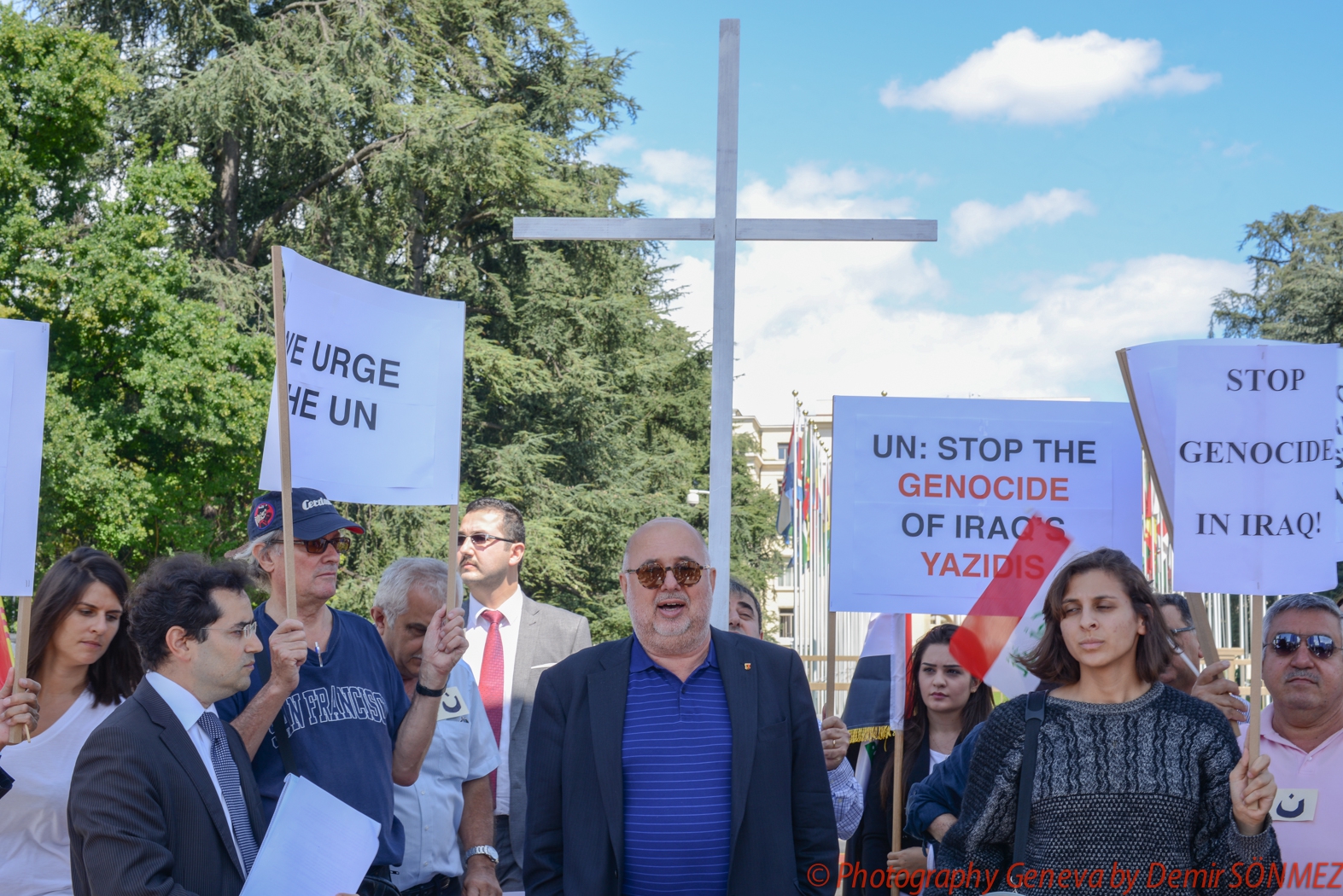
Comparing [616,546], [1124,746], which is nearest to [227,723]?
[1124,746]

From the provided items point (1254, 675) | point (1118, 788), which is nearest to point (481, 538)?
point (1118, 788)

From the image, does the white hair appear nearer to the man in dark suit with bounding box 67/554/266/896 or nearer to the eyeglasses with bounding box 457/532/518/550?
the eyeglasses with bounding box 457/532/518/550

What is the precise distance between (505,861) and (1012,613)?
2028mm

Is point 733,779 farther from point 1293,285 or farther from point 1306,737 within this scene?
point 1293,285

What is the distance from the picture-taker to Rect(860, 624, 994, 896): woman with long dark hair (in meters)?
4.60

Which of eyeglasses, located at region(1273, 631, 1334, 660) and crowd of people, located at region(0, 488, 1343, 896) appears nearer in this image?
crowd of people, located at region(0, 488, 1343, 896)

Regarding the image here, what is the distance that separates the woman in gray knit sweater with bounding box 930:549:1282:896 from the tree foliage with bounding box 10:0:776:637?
16.3 meters

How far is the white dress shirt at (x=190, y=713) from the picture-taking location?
3.05 meters

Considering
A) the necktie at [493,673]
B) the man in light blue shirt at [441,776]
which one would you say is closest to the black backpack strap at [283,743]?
the man in light blue shirt at [441,776]

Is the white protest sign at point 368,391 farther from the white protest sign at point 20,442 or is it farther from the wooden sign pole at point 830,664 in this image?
the wooden sign pole at point 830,664

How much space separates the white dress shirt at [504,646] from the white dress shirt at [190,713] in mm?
1745

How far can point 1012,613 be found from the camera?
4574 mm

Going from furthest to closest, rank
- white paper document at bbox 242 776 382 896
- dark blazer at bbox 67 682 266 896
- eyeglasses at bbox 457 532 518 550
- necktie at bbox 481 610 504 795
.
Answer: eyeglasses at bbox 457 532 518 550 → necktie at bbox 481 610 504 795 → white paper document at bbox 242 776 382 896 → dark blazer at bbox 67 682 266 896

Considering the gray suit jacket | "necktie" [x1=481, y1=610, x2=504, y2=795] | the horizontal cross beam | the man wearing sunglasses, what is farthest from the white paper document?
the horizontal cross beam
